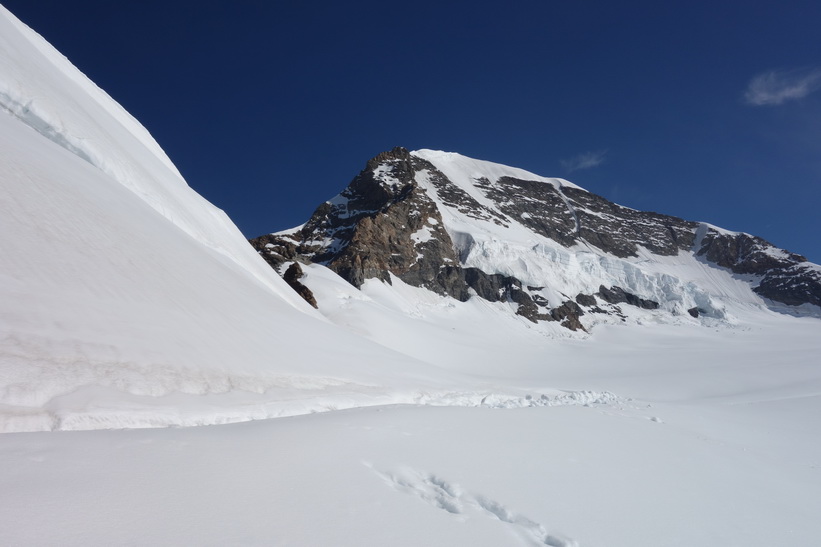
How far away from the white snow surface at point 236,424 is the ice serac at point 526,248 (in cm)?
2496

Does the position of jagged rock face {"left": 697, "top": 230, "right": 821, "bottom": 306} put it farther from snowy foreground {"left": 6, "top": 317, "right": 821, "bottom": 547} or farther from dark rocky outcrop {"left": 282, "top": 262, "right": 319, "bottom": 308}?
snowy foreground {"left": 6, "top": 317, "right": 821, "bottom": 547}

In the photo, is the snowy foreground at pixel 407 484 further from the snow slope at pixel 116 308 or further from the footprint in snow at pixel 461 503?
the snow slope at pixel 116 308

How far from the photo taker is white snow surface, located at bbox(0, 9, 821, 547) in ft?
9.66

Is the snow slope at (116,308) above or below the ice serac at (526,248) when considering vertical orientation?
below

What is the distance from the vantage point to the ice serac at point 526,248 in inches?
2099

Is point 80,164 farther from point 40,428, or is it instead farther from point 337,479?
point 337,479

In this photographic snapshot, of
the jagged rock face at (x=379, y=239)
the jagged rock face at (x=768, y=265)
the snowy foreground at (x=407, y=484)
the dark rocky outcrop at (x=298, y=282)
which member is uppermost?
the jagged rock face at (x=768, y=265)

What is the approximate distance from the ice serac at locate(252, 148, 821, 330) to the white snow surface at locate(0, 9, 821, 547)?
24965 mm

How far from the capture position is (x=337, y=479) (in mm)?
3713

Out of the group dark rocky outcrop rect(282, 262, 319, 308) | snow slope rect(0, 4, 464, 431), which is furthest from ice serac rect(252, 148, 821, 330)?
snow slope rect(0, 4, 464, 431)

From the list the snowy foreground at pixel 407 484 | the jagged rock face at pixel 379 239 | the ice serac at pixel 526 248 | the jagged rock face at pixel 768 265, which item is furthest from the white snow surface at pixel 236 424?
the jagged rock face at pixel 768 265

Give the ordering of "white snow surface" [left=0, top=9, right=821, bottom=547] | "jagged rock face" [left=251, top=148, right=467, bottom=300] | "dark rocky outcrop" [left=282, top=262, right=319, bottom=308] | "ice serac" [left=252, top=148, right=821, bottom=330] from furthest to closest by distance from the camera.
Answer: "ice serac" [left=252, top=148, right=821, bottom=330] → "jagged rock face" [left=251, top=148, right=467, bottom=300] → "dark rocky outcrop" [left=282, top=262, right=319, bottom=308] → "white snow surface" [left=0, top=9, right=821, bottom=547]

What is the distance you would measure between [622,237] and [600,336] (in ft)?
169

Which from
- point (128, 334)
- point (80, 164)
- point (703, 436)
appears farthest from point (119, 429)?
point (703, 436)
